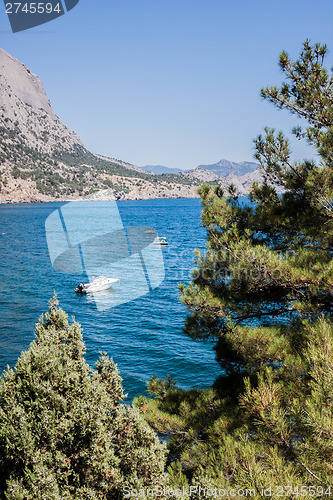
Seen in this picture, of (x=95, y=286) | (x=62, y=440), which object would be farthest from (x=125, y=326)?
(x=62, y=440)

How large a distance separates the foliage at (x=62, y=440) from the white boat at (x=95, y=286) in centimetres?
2458

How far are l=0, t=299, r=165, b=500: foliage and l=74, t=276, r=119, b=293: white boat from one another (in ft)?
80.6

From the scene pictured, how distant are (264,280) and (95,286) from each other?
24.7m

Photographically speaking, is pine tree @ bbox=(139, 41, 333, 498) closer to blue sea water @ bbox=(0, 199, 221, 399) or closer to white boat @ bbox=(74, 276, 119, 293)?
blue sea water @ bbox=(0, 199, 221, 399)

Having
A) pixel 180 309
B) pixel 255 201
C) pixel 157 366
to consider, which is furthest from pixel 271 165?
pixel 180 309

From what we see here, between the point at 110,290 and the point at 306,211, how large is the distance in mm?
24878

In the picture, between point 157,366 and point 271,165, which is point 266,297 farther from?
point 157,366

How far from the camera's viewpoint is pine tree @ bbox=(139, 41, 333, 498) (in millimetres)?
6938

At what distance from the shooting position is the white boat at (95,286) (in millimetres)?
30659

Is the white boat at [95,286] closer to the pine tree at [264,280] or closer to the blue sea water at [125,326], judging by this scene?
the blue sea water at [125,326]

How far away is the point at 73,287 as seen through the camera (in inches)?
1282

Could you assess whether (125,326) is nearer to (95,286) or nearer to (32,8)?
(95,286)

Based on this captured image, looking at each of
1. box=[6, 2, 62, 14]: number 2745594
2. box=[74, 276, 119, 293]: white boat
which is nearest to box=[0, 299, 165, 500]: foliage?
box=[6, 2, 62, 14]: number 2745594

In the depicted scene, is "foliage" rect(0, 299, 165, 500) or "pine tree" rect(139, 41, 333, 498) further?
"pine tree" rect(139, 41, 333, 498)
